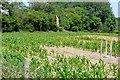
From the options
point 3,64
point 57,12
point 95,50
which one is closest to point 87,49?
point 95,50

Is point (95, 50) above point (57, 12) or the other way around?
the other way around

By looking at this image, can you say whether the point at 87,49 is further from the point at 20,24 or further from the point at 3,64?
the point at 20,24

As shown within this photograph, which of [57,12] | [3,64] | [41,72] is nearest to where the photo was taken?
[41,72]

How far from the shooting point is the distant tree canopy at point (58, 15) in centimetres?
1590

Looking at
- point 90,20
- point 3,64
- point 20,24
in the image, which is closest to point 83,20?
point 90,20

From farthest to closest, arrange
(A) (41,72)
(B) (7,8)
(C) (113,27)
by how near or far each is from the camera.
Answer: (C) (113,27), (B) (7,8), (A) (41,72)

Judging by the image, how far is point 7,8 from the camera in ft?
50.1

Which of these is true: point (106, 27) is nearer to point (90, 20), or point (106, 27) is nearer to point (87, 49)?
point (90, 20)

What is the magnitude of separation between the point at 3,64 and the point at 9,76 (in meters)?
0.42

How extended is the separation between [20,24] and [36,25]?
4.11ft

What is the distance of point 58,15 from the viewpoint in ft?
60.1

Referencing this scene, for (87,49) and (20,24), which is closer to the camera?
(87,49)

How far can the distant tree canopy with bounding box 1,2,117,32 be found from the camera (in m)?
15.9

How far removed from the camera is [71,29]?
19.2 m
